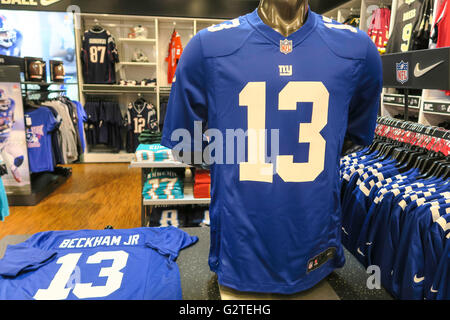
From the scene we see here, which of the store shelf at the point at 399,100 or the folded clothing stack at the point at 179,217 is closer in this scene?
the folded clothing stack at the point at 179,217

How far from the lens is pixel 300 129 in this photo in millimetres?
899

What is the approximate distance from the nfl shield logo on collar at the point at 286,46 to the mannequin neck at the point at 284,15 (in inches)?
1.2

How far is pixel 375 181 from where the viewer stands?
1468 millimetres

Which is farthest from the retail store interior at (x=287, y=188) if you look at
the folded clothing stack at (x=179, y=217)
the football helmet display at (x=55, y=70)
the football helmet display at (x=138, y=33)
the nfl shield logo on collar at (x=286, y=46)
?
the football helmet display at (x=138, y=33)

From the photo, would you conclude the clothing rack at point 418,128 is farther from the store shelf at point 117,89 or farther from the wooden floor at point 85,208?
the store shelf at point 117,89

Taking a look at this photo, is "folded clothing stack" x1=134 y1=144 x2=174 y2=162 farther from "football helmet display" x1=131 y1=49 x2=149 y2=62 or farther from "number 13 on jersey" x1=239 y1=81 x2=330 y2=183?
"football helmet display" x1=131 y1=49 x2=149 y2=62

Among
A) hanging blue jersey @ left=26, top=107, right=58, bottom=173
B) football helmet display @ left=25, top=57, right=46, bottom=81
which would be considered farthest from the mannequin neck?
football helmet display @ left=25, top=57, right=46, bottom=81

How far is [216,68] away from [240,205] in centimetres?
37

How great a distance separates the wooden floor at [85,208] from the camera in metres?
3.49

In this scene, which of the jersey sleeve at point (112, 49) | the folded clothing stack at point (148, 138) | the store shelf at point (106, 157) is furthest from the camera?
the store shelf at point (106, 157)

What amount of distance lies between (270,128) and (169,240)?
0.79m

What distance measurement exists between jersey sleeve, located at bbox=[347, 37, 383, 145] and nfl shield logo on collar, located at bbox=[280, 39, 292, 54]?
0.21m
